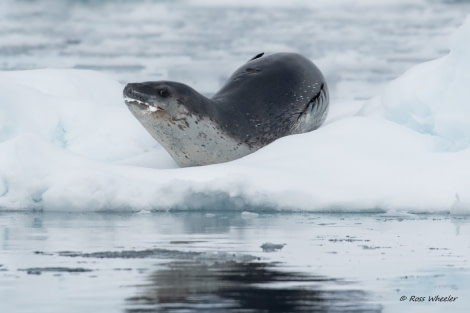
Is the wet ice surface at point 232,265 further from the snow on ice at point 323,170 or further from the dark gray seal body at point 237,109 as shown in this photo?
the dark gray seal body at point 237,109

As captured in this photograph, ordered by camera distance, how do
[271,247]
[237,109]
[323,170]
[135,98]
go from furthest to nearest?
[237,109], [135,98], [323,170], [271,247]

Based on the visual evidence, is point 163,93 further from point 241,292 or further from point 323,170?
point 241,292

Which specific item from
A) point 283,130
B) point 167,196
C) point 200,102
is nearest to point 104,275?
point 167,196

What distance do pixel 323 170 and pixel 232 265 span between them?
5.82m

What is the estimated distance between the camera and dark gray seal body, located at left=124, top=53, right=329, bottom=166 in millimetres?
14266

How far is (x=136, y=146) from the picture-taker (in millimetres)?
18000

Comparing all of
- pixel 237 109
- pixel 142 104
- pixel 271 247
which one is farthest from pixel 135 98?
pixel 271 247

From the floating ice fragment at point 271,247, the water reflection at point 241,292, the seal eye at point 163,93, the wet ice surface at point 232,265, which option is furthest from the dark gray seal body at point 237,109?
the water reflection at point 241,292

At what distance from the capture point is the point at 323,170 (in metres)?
13.5

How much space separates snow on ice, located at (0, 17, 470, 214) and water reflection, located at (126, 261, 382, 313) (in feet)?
16.4

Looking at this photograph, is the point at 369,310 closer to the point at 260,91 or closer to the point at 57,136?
the point at 260,91

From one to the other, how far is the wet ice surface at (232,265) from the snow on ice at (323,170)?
0.72 meters

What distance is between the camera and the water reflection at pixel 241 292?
19.7 feet

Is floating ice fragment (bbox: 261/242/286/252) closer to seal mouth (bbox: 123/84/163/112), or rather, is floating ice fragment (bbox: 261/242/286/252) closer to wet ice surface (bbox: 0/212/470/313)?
wet ice surface (bbox: 0/212/470/313)
